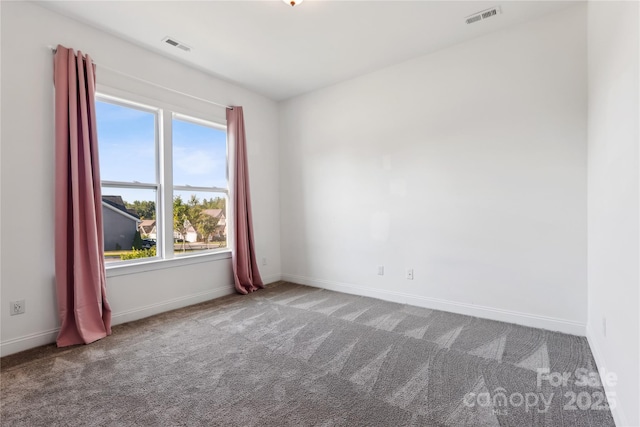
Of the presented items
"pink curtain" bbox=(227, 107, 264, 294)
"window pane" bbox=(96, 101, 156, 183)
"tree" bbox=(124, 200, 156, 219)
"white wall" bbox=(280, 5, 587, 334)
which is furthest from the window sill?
"white wall" bbox=(280, 5, 587, 334)

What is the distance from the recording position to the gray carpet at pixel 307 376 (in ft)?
5.49

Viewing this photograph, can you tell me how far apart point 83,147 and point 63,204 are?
548 mm

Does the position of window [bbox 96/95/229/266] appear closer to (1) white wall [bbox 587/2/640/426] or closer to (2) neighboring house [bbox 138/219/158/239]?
(2) neighboring house [bbox 138/219/158/239]

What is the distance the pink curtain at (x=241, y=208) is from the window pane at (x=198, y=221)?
10.9 inches

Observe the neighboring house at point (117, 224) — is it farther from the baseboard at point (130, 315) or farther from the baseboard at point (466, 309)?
the baseboard at point (466, 309)

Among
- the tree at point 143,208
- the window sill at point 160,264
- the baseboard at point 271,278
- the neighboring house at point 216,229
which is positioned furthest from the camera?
the baseboard at point 271,278

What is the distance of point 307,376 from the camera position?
81.6 inches

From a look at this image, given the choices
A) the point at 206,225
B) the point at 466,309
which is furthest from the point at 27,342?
the point at 466,309

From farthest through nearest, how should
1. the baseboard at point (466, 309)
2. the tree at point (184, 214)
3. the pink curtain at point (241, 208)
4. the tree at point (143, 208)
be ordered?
the pink curtain at point (241, 208)
the tree at point (184, 214)
the tree at point (143, 208)
the baseboard at point (466, 309)

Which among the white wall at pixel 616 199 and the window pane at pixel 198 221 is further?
the window pane at pixel 198 221

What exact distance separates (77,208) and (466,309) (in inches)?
155

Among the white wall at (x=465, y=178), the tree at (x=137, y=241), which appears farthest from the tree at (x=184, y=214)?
the white wall at (x=465, y=178)

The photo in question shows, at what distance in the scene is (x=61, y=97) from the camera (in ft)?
8.59

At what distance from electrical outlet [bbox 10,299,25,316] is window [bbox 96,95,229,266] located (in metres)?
0.72
